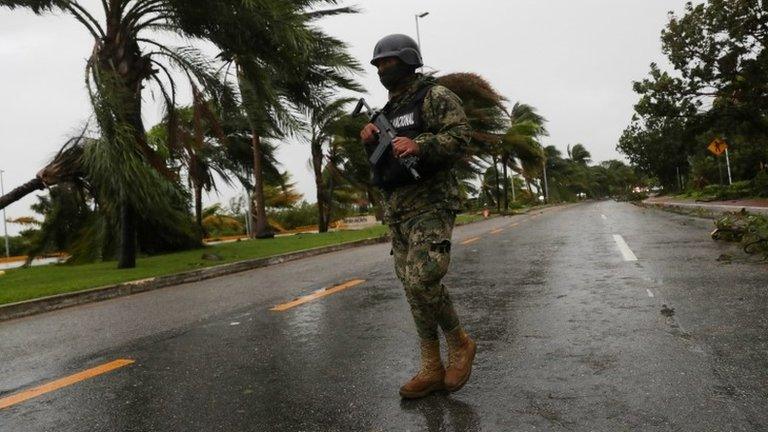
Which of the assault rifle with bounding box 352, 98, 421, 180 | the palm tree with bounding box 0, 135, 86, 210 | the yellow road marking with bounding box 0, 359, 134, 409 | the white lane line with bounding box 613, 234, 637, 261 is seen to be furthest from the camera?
the palm tree with bounding box 0, 135, 86, 210

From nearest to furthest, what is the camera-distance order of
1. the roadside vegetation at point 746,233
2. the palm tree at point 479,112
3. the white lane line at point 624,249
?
the roadside vegetation at point 746,233, the white lane line at point 624,249, the palm tree at point 479,112

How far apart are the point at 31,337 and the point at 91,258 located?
10.1 m

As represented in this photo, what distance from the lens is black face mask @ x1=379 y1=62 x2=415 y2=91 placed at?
303 cm

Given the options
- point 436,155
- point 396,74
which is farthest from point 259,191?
point 436,155

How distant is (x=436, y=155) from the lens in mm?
2771

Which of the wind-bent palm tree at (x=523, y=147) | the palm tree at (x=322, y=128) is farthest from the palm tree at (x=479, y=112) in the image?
the palm tree at (x=322, y=128)

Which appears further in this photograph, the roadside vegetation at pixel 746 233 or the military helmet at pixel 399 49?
the roadside vegetation at pixel 746 233

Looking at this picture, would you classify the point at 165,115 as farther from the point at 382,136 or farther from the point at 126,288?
the point at 382,136

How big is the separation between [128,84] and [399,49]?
950cm

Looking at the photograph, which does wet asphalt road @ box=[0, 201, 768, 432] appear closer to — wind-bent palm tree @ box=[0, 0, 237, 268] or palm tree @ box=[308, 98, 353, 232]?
wind-bent palm tree @ box=[0, 0, 237, 268]

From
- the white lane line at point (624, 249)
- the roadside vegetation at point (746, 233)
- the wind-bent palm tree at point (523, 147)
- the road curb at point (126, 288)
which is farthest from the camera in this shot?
the wind-bent palm tree at point (523, 147)

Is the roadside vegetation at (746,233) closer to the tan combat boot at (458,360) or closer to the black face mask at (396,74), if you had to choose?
the tan combat boot at (458,360)

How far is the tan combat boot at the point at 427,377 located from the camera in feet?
9.23

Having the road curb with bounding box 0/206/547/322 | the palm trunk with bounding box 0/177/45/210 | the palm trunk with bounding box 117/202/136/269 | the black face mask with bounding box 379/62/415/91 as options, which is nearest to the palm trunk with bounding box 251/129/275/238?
the road curb with bounding box 0/206/547/322
